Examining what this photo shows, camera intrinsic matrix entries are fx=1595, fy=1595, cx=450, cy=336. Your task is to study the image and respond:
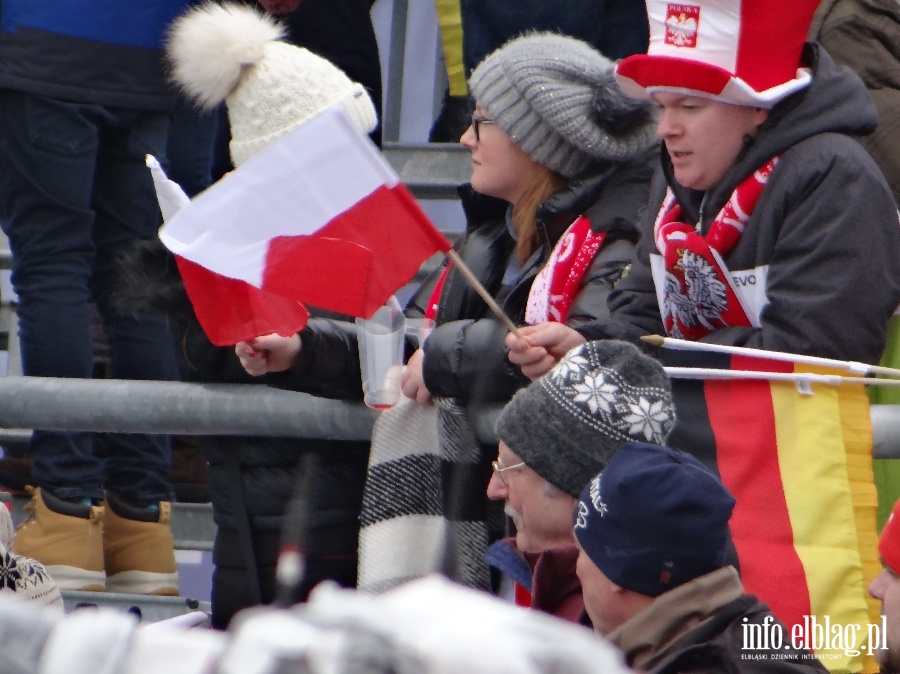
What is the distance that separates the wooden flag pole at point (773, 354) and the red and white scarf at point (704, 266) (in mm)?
114

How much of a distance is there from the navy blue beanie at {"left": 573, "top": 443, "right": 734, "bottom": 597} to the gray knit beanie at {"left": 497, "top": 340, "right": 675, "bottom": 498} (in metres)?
0.33

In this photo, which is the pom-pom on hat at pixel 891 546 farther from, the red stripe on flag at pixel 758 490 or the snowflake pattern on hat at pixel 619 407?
the snowflake pattern on hat at pixel 619 407

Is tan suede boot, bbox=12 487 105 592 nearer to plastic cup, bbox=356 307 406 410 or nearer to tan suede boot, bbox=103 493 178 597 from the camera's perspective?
tan suede boot, bbox=103 493 178 597

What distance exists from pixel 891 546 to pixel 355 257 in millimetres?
1186

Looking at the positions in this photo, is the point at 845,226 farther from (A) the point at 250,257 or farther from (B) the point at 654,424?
(A) the point at 250,257

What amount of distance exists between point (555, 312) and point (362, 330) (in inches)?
→ 19.5

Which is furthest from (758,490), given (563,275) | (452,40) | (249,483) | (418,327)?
(452,40)

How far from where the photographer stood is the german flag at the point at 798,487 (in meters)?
2.66

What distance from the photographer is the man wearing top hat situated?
9.24ft

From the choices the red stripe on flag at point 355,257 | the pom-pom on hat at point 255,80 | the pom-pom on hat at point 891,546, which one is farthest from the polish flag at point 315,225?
the pom-pom on hat at point 891,546

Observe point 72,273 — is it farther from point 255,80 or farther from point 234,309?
point 234,309

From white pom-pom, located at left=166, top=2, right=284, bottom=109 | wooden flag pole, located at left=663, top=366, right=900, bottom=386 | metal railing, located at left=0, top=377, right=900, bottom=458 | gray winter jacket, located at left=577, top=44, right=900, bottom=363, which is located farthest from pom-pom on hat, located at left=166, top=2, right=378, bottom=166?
wooden flag pole, located at left=663, top=366, right=900, bottom=386

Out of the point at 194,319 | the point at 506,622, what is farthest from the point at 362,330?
the point at 506,622

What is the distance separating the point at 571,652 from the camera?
1.06 metres
